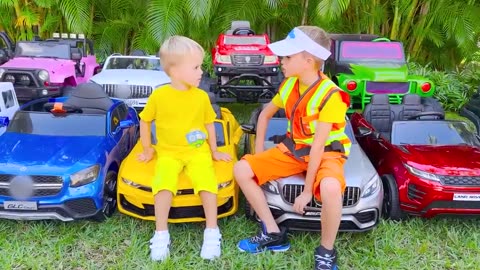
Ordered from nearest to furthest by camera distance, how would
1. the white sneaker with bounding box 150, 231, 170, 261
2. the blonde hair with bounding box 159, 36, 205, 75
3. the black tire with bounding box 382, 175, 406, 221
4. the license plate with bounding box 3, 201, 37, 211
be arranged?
1. the blonde hair with bounding box 159, 36, 205, 75
2. the white sneaker with bounding box 150, 231, 170, 261
3. the license plate with bounding box 3, 201, 37, 211
4. the black tire with bounding box 382, 175, 406, 221

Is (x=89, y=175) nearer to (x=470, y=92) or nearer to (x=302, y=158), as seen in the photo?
(x=302, y=158)

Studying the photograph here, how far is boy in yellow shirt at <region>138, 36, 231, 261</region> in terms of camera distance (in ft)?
12.7

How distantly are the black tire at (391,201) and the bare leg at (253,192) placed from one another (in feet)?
4.77

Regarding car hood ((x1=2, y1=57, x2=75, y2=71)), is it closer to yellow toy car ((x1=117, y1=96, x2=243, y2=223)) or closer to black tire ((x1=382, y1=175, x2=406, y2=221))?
yellow toy car ((x1=117, y1=96, x2=243, y2=223))

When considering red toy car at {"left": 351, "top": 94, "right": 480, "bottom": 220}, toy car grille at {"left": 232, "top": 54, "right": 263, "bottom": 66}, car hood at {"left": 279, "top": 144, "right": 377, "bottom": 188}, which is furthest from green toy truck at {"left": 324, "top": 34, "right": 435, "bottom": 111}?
car hood at {"left": 279, "top": 144, "right": 377, "bottom": 188}

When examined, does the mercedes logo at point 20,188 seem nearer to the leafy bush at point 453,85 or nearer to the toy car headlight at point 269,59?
the toy car headlight at point 269,59

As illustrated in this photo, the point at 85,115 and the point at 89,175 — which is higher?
the point at 85,115

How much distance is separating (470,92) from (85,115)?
8.37 metres

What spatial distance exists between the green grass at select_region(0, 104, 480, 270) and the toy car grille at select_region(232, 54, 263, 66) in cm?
364

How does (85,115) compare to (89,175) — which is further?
(85,115)

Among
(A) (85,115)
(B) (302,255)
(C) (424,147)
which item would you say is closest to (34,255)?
(A) (85,115)

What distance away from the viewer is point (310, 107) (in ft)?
12.2

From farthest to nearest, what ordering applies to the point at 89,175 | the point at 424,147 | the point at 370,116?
the point at 370,116 → the point at 424,147 → the point at 89,175

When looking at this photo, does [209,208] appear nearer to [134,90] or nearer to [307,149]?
[307,149]
